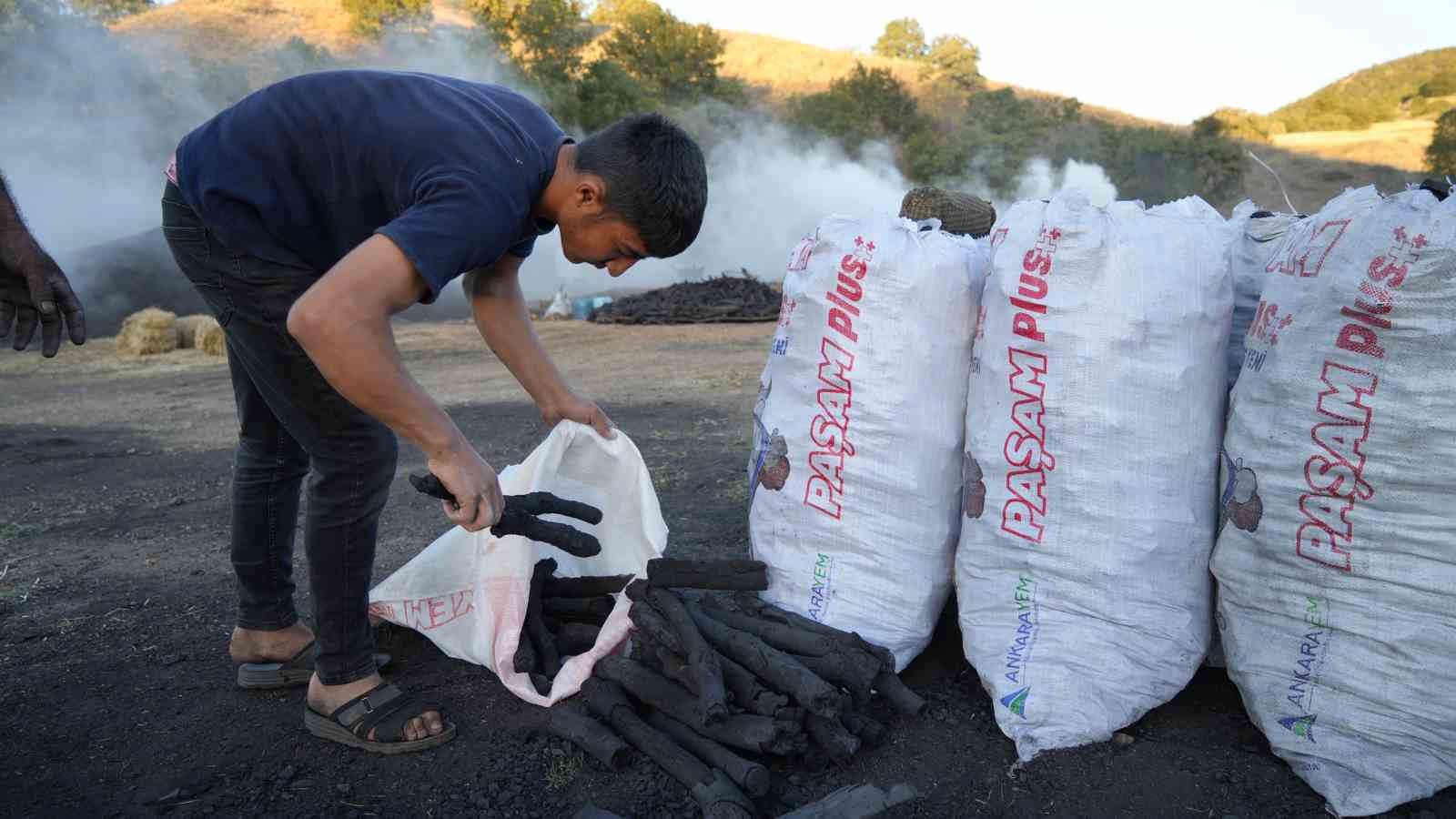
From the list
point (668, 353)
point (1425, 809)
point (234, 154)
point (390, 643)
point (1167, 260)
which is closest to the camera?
point (1425, 809)

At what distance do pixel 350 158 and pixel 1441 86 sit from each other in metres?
49.5

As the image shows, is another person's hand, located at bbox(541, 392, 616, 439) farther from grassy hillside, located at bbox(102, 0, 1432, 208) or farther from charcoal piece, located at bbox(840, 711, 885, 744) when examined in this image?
grassy hillside, located at bbox(102, 0, 1432, 208)

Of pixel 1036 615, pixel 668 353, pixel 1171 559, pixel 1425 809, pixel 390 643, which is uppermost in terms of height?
pixel 1171 559

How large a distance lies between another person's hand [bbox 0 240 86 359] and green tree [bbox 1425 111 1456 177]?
28.1m

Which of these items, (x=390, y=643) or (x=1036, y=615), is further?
(x=390, y=643)

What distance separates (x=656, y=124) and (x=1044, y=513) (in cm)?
125

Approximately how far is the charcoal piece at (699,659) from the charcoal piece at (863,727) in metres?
0.29

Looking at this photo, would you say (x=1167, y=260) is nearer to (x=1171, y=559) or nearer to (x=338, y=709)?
(x=1171, y=559)

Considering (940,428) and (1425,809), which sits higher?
(940,428)

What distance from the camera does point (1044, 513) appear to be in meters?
2.21

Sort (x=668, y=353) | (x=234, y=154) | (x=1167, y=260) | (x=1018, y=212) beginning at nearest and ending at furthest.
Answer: (x=234, y=154), (x=1167, y=260), (x=1018, y=212), (x=668, y=353)

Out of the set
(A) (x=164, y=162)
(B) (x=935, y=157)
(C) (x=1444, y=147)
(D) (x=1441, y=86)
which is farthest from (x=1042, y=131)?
(D) (x=1441, y=86)

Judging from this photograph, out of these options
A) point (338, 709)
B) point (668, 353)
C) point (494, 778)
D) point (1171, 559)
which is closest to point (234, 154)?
point (338, 709)

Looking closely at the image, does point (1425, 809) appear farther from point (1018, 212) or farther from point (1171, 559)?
point (1018, 212)
